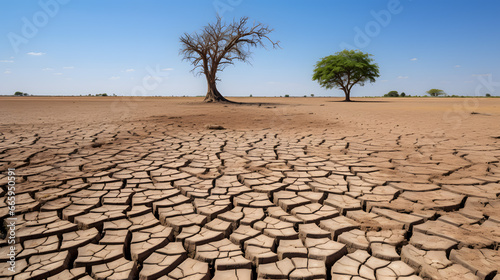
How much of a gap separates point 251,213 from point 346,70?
26.8 meters

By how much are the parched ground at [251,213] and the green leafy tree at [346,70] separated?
922 inches

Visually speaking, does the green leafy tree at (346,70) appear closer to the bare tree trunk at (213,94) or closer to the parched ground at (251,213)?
the bare tree trunk at (213,94)

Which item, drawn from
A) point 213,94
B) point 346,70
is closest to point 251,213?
point 213,94

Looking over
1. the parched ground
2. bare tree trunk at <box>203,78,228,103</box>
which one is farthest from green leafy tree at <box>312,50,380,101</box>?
the parched ground

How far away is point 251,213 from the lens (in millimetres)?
2230

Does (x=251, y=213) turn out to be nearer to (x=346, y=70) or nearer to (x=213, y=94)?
(x=213, y=94)

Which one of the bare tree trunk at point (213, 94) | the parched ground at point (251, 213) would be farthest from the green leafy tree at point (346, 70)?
the parched ground at point (251, 213)

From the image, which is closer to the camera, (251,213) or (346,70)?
(251,213)

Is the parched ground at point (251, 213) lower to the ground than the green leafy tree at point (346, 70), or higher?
lower

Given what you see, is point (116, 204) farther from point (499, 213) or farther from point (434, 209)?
point (499, 213)

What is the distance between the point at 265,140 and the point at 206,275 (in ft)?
12.8

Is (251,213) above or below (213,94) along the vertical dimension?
below

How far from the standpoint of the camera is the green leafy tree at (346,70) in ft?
85.9

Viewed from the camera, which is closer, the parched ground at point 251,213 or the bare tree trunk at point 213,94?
the parched ground at point 251,213
